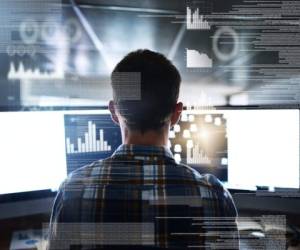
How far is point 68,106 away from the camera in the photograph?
2.92ft

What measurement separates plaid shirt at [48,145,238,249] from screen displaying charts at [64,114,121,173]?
0.18 meters

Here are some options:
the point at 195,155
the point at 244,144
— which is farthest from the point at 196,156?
the point at 244,144

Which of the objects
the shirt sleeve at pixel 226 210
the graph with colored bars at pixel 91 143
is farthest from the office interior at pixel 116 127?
the shirt sleeve at pixel 226 210

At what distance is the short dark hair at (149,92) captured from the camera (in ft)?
2.26

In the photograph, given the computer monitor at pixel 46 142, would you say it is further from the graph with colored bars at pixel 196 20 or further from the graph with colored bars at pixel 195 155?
the graph with colored bars at pixel 196 20

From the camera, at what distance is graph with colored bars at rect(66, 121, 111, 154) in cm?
84

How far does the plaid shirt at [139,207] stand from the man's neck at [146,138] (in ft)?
0.07

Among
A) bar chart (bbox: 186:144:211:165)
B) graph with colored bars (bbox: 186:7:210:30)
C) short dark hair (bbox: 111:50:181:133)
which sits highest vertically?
graph with colored bars (bbox: 186:7:210:30)

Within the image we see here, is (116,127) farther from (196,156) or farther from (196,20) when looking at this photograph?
(196,20)

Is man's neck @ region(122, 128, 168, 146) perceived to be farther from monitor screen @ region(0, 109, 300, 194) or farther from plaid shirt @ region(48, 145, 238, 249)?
monitor screen @ region(0, 109, 300, 194)

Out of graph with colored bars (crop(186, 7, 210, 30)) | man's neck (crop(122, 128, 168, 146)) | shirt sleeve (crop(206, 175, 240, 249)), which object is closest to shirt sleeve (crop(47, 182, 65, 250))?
man's neck (crop(122, 128, 168, 146))

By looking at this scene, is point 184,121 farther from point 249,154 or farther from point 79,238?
point 79,238

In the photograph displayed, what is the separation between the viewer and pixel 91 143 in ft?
2.78

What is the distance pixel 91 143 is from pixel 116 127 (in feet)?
0.24
